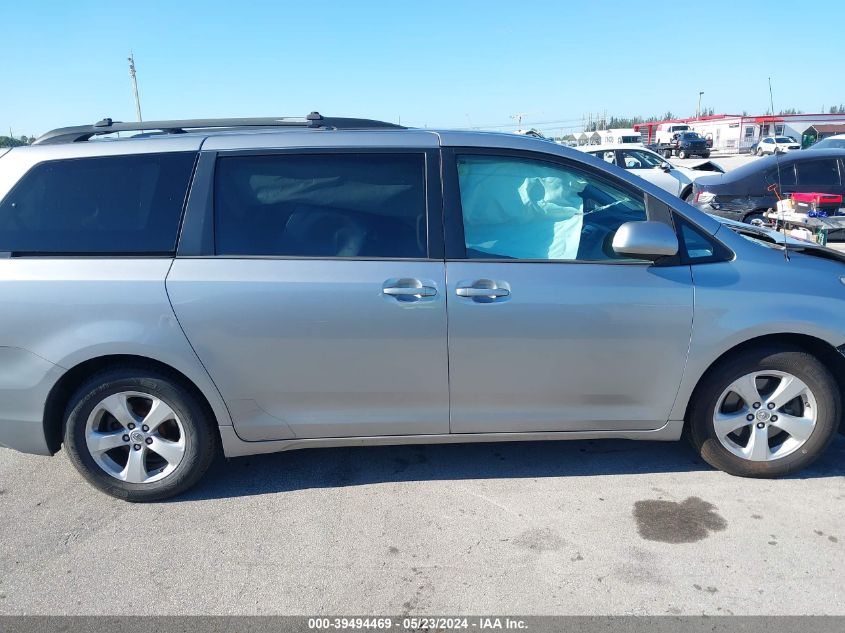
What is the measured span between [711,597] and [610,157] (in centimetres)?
1401

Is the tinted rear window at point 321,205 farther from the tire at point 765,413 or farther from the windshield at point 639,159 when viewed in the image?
the windshield at point 639,159

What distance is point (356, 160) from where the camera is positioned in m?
3.20

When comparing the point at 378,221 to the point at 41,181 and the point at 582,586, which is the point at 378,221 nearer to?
the point at 41,181

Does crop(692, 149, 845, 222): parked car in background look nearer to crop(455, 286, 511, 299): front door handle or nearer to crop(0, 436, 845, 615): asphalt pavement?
crop(0, 436, 845, 615): asphalt pavement

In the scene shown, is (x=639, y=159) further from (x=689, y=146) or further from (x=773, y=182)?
(x=689, y=146)

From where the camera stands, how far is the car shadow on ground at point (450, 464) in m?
3.49

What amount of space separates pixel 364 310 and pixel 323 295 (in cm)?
21

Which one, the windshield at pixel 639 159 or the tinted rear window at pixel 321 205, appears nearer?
the tinted rear window at pixel 321 205

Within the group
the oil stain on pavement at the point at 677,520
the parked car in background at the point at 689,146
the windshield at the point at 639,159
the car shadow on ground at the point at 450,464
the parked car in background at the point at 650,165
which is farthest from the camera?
the parked car in background at the point at 689,146

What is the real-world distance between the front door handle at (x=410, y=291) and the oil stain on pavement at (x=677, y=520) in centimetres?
150

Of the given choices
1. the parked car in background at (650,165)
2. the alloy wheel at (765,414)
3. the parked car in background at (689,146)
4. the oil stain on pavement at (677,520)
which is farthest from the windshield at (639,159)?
the parked car in background at (689,146)

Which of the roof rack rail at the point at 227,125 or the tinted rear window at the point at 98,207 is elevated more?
the roof rack rail at the point at 227,125

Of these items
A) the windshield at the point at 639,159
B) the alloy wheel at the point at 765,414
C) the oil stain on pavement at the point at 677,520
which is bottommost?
the oil stain on pavement at the point at 677,520

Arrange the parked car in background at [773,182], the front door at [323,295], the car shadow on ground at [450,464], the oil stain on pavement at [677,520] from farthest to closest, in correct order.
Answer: the parked car in background at [773,182] < the car shadow on ground at [450,464] < the front door at [323,295] < the oil stain on pavement at [677,520]
